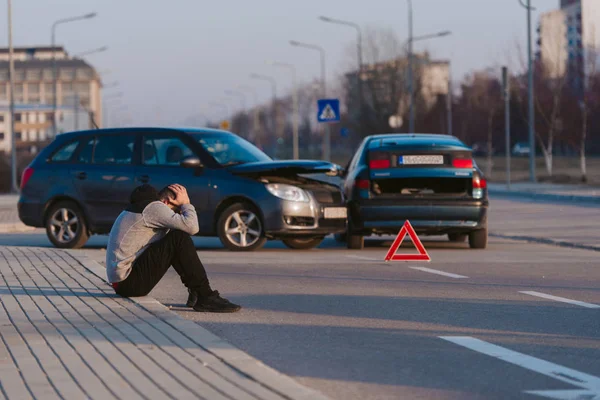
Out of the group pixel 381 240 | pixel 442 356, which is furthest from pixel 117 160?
pixel 442 356

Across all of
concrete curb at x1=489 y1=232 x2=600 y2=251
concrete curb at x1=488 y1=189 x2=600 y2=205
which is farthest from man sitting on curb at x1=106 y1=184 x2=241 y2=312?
concrete curb at x1=488 y1=189 x2=600 y2=205

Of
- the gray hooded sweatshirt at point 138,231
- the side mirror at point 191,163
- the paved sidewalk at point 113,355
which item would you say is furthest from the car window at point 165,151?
the gray hooded sweatshirt at point 138,231

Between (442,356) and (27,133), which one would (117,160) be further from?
(27,133)

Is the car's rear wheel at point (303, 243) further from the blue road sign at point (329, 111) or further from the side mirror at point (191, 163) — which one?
the blue road sign at point (329, 111)

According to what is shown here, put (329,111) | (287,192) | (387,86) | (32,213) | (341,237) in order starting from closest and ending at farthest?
(287,192)
(32,213)
(341,237)
(329,111)
(387,86)

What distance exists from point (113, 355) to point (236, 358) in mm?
773

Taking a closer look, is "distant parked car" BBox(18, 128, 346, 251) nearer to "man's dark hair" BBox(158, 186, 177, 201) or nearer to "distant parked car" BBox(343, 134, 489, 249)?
"distant parked car" BBox(343, 134, 489, 249)

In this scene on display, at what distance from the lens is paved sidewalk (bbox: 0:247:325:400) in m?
6.41

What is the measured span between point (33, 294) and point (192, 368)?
4.52 m

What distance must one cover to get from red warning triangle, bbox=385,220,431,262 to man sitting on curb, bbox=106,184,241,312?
5321mm

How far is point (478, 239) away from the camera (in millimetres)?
17625

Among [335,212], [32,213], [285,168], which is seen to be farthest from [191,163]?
[32,213]

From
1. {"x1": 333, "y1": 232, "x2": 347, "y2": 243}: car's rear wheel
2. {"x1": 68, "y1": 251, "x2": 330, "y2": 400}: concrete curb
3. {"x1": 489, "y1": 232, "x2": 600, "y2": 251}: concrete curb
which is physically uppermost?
{"x1": 68, "y1": 251, "x2": 330, "y2": 400}: concrete curb

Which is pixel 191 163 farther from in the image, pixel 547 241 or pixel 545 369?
pixel 545 369
